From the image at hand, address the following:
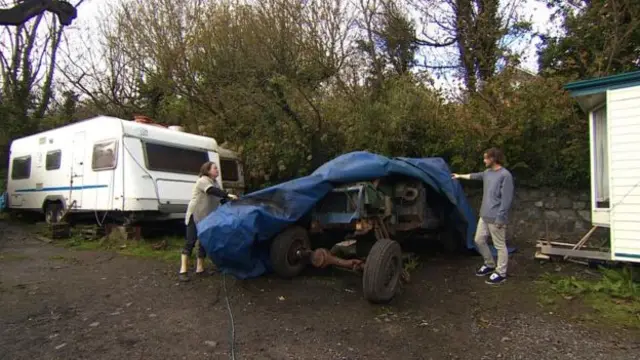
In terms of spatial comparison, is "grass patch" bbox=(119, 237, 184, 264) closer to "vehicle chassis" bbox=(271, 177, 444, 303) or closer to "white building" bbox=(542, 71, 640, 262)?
"vehicle chassis" bbox=(271, 177, 444, 303)

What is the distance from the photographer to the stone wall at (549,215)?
8227 millimetres

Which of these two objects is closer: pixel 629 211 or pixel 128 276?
pixel 629 211

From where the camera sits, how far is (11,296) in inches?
223

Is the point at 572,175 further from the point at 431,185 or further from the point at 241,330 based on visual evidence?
the point at 241,330

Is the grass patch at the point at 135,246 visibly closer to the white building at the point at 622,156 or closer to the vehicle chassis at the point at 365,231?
the vehicle chassis at the point at 365,231

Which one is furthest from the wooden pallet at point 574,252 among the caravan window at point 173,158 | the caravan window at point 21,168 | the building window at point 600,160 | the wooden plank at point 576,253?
the caravan window at point 21,168

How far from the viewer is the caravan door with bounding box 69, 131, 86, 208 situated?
1008cm


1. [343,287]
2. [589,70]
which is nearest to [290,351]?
[343,287]

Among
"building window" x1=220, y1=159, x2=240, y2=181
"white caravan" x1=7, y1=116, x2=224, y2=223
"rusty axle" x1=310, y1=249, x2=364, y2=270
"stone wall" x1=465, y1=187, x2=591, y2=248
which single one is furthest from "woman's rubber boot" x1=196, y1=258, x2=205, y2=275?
"stone wall" x1=465, y1=187, x2=591, y2=248

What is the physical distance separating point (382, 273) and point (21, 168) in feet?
40.1

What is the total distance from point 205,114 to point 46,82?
10822mm

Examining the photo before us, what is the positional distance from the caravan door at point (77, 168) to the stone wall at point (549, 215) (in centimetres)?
926

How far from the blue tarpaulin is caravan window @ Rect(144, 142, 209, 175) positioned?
14.7ft

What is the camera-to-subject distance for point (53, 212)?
11352 millimetres
